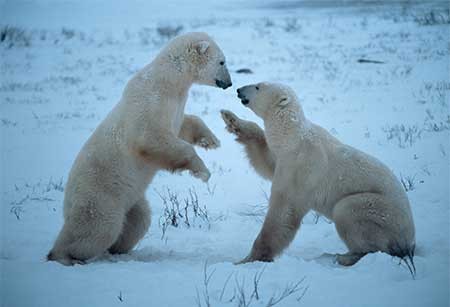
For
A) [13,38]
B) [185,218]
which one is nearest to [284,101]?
[185,218]

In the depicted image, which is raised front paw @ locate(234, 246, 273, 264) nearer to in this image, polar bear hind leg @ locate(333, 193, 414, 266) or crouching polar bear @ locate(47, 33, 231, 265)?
polar bear hind leg @ locate(333, 193, 414, 266)

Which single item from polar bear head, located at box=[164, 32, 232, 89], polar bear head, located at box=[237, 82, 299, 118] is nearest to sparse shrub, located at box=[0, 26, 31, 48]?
polar bear head, located at box=[164, 32, 232, 89]

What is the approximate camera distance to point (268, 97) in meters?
4.38

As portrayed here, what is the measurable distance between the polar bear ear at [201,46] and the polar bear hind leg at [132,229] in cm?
130

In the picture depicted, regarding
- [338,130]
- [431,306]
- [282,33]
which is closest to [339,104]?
[338,130]

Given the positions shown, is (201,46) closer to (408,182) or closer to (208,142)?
(208,142)

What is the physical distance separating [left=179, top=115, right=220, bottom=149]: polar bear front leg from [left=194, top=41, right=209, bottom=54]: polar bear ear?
63 cm

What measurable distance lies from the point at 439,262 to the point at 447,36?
12.1 metres

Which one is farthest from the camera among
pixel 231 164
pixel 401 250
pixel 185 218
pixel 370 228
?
pixel 231 164

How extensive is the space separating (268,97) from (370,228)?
1.36m

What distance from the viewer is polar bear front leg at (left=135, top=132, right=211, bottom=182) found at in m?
3.86

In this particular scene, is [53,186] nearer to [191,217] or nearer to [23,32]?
[191,217]

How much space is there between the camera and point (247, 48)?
52.7ft

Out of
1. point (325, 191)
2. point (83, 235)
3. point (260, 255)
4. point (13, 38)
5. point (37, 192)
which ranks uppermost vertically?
point (13, 38)
